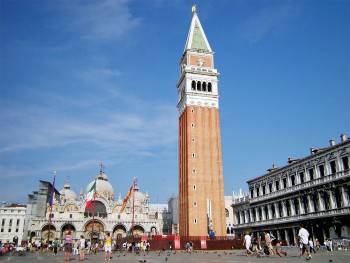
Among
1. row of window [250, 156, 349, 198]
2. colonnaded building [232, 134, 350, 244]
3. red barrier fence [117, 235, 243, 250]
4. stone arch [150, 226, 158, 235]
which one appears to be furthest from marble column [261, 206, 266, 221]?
stone arch [150, 226, 158, 235]

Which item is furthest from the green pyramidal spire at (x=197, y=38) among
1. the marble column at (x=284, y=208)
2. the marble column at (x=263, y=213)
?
the marble column at (x=284, y=208)

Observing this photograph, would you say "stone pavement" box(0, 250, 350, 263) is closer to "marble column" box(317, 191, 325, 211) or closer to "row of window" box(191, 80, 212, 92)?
"marble column" box(317, 191, 325, 211)

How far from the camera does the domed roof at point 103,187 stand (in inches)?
2929

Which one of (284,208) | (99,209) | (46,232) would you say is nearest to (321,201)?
(284,208)

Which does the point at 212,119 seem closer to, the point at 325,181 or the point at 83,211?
the point at 325,181

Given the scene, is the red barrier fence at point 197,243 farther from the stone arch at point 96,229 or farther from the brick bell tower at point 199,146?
the stone arch at point 96,229

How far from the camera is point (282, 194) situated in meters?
45.6

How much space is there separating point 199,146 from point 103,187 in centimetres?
3215

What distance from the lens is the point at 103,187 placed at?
77125 millimetres

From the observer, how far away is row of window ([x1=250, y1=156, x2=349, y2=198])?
3705 cm

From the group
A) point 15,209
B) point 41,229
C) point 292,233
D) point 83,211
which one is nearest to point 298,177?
point 292,233

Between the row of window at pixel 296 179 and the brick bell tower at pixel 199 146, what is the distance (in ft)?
19.3

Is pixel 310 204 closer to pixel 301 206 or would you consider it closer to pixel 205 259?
pixel 301 206

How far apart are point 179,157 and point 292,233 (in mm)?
22650
